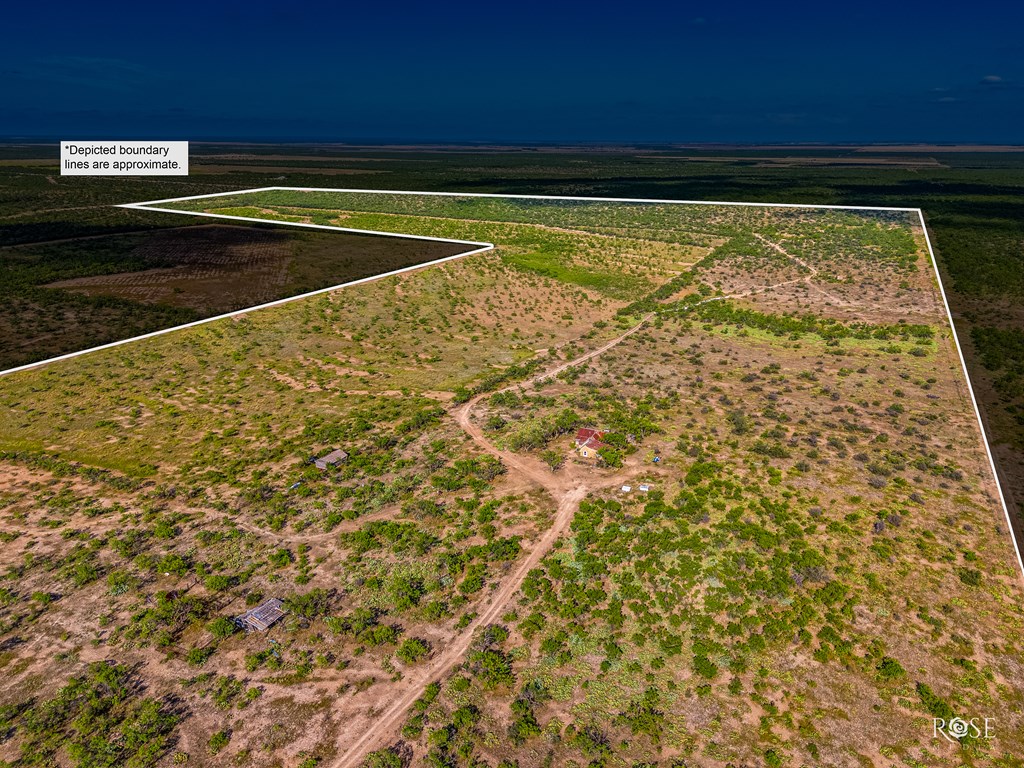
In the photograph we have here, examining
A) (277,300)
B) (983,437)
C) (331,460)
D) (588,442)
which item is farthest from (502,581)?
(277,300)

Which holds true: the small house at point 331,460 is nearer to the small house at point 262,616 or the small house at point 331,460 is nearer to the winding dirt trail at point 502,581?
the winding dirt trail at point 502,581

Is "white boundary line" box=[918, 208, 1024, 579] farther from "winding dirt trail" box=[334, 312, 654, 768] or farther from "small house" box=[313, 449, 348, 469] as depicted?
"small house" box=[313, 449, 348, 469]

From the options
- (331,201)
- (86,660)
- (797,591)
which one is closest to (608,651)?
(797,591)

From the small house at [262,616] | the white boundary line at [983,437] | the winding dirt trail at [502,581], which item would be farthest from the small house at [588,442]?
the white boundary line at [983,437]

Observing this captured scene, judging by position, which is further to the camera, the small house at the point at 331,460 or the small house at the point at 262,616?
the small house at the point at 331,460

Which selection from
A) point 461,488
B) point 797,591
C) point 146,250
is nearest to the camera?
point 797,591

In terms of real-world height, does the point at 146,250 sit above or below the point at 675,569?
above

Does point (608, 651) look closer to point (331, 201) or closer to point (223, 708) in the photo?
point (223, 708)

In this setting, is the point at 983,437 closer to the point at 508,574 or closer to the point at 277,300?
the point at 508,574
